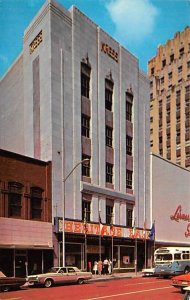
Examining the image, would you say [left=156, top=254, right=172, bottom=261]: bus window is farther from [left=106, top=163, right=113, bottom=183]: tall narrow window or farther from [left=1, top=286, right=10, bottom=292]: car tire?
[left=1, top=286, right=10, bottom=292]: car tire

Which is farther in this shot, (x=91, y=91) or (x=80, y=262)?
(x=91, y=91)

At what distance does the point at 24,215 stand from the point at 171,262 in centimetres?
1073

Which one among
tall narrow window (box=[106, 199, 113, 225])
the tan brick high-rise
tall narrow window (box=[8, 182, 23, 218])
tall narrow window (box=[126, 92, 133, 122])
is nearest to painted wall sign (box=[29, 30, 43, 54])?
tall narrow window (box=[8, 182, 23, 218])

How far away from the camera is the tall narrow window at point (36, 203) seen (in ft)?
95.8

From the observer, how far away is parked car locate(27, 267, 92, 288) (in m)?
22.2

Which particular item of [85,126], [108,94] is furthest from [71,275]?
[108,94]

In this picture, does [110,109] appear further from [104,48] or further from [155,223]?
[155,223]

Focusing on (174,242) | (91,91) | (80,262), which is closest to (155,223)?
(174,242)

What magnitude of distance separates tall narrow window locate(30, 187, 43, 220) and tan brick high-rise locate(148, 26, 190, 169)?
3796cm

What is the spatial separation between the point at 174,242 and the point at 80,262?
17321mm

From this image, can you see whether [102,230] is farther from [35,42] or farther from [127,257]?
[35,42]

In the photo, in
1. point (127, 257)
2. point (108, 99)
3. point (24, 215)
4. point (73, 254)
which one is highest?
point (108, 99)

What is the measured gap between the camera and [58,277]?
23281mm

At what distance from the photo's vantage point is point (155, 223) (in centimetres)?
4350
